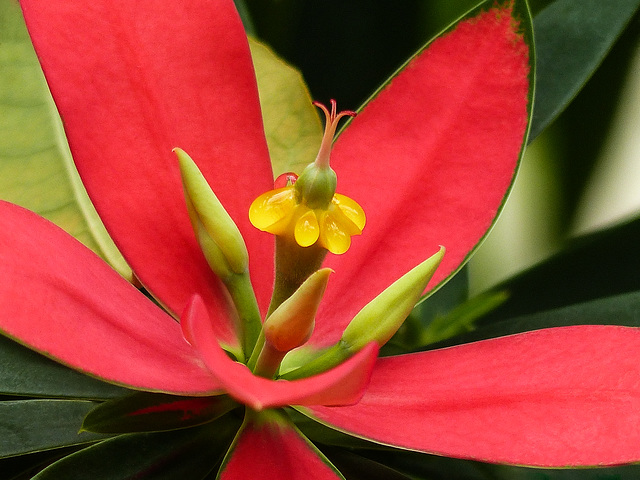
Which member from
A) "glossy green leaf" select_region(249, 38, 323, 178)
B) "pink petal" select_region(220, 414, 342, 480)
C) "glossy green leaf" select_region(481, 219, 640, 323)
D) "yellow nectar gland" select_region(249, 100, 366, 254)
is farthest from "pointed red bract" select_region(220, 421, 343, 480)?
"glossy green leaf" select_region(481, 219, 640, 323)

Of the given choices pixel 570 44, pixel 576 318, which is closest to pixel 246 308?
pixel 576 318

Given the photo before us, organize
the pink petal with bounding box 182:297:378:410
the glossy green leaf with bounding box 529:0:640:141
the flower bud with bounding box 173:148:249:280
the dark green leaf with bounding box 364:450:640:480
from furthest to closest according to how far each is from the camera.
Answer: the glossy green leaf with bounding box 529:0:640:141
the dark green leaf with bounding box 364:450:640:480
the flower bud with bounding box 173:148:249:280
the pink petal with bounding box 182:297:378:410

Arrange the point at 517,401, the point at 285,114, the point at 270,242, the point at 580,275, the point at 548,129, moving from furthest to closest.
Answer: the point at 548,129
the point at 580,275
the point at 285,114
the point at 270,242
the point at 517,401

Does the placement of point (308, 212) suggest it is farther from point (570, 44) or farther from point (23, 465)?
point (570, 44)

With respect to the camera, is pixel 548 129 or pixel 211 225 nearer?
pixel 211 225

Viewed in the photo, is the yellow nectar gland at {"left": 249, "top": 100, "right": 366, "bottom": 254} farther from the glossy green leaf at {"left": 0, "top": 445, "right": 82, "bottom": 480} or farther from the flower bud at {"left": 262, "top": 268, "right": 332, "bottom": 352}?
the glossy green leaf at {"left": 0, "top": 445, "right": 82, "bottom": 480}
